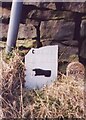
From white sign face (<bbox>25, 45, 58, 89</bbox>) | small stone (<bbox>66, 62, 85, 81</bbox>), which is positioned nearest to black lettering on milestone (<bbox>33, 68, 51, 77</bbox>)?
white sign face (<bbox>25, 45, 58, 89</bbox>)

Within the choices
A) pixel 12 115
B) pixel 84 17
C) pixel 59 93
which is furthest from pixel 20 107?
pixel 84 17

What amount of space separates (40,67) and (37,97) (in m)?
0.15

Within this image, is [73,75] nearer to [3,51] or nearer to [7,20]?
[3,51]

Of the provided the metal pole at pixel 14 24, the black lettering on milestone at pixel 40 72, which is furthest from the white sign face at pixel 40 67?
the metal pole at pixel 14 24

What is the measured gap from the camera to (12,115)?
5.41 ft

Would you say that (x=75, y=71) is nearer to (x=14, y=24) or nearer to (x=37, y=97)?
(x=37, y=97)

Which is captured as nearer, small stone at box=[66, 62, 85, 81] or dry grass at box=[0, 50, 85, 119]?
dry grass at box=[0, 50, 85, 119]

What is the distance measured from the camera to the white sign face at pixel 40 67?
1.79 meters

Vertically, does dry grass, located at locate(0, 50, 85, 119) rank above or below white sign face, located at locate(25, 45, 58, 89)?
below

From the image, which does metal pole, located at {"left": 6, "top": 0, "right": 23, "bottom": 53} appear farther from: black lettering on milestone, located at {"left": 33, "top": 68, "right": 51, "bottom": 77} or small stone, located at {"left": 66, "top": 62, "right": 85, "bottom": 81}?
small stone, located at {"left": 66, "top": 62, "right": 85, "bottom": 81}

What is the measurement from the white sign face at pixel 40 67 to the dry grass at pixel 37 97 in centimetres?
3

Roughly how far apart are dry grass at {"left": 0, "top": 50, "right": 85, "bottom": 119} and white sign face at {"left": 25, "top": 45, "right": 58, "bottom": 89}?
0.09ft

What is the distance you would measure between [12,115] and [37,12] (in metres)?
0.63

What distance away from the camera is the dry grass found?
1648 millimetres
